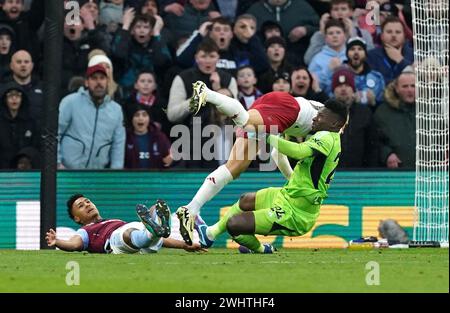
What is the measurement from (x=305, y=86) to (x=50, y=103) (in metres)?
3.96

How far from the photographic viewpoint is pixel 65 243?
1455 cm

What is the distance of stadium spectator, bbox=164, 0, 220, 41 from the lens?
19.8 meters

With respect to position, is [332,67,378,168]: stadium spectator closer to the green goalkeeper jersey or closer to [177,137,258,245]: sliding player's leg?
[177,137,258,245]: sliding player's leg

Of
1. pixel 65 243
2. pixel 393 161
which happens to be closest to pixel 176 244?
pixel 65 243

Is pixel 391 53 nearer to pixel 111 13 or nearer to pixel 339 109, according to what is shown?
pixel 111 13

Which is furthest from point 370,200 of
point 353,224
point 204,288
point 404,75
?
point 204,288

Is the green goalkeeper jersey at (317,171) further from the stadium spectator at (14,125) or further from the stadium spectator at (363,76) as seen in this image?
the stadium spectator at (14,125)

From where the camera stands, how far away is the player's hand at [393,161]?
749 inches

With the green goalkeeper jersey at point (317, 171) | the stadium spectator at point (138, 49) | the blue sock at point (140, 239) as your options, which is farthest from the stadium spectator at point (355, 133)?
the blue sock at point (140, 239)

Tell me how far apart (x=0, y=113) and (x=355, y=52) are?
17.1ft

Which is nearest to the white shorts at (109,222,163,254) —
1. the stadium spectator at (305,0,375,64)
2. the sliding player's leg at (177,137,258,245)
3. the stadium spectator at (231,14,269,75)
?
the sliding player's leg at (177,137,258,245)

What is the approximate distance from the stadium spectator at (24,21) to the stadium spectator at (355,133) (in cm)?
436

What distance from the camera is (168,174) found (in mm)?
18344

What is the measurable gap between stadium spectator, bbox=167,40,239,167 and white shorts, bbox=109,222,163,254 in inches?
152
